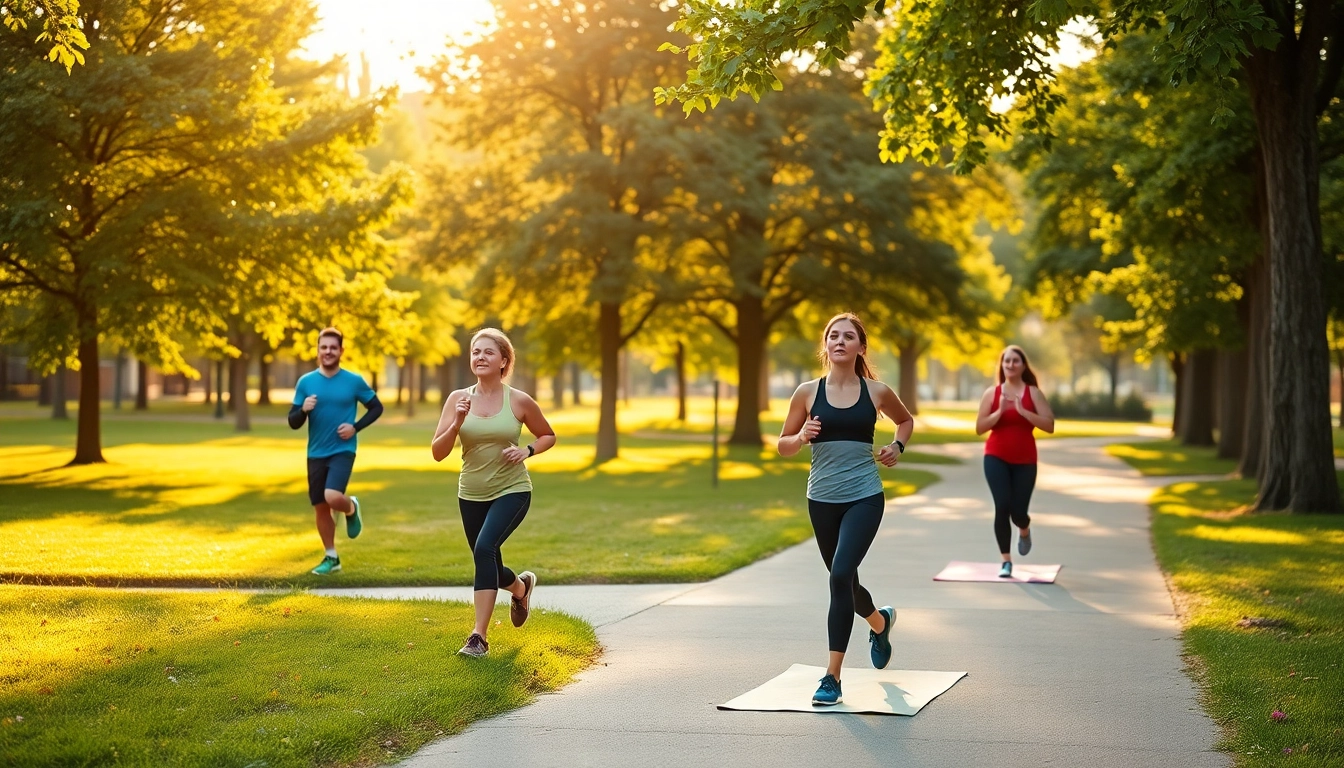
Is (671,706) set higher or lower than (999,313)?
lower

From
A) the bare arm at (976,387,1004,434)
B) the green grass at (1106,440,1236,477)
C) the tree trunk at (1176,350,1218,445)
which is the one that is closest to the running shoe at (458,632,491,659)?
the bare arm at (976,387,1004,434)

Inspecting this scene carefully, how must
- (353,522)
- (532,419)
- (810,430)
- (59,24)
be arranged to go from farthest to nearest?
(353,522) → (59,24) → (532,419) → (810,430)

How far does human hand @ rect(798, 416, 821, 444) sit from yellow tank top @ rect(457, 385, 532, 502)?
183cm

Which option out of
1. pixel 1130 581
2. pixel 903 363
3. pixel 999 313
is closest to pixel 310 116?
pixel 1130 581

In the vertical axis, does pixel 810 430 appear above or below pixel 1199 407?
above

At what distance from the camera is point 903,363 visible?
201ft

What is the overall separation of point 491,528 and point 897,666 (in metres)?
2.50

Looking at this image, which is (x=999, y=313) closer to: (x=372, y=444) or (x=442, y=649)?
(x=372, y=444)

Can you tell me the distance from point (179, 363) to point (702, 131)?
39.6 feet

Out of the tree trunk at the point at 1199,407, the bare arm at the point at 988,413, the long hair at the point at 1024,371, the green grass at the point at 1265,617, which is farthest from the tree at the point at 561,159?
the tree trunk at the point at 1199,407

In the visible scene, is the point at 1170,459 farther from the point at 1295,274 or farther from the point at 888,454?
the point at 888,454

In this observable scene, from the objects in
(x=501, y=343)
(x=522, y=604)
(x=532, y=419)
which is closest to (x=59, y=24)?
(x=501, y=343)

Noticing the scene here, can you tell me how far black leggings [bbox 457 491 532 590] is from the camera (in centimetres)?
791

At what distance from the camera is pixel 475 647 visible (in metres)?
7.78
